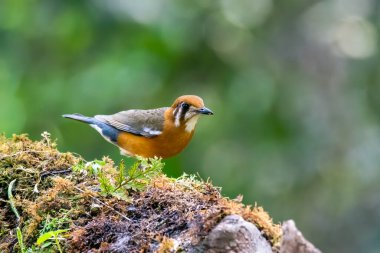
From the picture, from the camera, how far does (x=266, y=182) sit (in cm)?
939

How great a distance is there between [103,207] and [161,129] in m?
3.84

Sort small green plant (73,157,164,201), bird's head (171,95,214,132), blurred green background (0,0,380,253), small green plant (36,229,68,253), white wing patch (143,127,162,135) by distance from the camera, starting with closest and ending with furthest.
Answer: small green plant (36,229,68,253) → small green plant (73,157,164,201) → bird's head (171,95,214,132) → white wing patch (143,127,162,135) → blurred green background (0,0,380,253)

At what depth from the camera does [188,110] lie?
7094 mm

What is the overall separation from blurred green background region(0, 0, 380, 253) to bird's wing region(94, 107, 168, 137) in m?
0.63

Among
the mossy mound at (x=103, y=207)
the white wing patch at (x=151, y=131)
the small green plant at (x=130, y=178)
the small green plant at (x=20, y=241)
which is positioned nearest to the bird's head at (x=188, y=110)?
the white wing patch at (x=151, y=131)

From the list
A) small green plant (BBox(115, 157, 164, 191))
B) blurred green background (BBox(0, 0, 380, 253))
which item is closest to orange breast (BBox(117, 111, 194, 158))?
blurred green background (BBox(0, 0, 380, 253))

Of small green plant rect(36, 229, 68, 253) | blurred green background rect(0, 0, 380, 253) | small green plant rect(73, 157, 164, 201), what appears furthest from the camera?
blurred green background rect(0, 0, 380, 253)

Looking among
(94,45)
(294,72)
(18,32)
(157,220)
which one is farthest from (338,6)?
(157,220)

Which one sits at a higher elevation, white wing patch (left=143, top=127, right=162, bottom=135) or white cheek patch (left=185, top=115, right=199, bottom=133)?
white cheek patch (left=185, top=115, right=199, bottom=133)

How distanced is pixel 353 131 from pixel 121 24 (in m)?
3.58

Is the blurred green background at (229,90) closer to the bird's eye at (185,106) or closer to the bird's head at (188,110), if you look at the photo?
the bird's head at (188,110)

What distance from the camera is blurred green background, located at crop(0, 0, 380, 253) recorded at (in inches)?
338

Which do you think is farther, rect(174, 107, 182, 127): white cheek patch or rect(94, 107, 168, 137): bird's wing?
rect(94, 107, 168, 137): bird's wing

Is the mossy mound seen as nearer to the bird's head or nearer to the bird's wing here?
the bird's head
